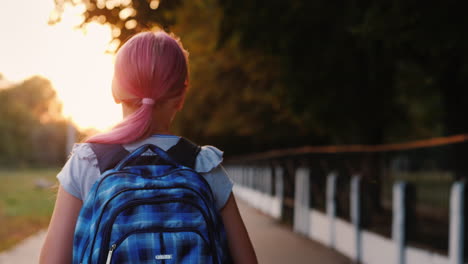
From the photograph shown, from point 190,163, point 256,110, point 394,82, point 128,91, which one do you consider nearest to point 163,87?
point 128,91

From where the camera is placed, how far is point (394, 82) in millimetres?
15375

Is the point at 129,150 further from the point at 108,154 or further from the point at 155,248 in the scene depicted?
the point at 155,248

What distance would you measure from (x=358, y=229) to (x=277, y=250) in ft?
5.44

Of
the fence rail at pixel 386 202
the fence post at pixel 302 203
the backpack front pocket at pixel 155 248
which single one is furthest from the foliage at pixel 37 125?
the backpack front pocket at pixel 155 248

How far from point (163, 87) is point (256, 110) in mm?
24677

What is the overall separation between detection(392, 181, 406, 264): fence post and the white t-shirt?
16.7 ft

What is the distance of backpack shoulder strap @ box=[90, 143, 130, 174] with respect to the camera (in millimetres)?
2277

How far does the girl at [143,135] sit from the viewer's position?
2252mm

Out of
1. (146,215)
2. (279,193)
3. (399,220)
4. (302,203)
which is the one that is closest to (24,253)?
(302,203)

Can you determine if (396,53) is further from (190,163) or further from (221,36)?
(190,163)

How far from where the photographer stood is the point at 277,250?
10320 mm

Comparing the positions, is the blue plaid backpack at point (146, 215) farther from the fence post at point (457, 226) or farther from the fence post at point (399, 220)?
the fence post at point (399, 220)

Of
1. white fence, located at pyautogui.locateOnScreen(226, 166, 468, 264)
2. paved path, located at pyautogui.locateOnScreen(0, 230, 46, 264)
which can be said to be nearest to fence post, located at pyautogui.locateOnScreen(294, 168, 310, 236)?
white fence, located at pyautogui.locateOnScreen(226, 166, 468, 264)

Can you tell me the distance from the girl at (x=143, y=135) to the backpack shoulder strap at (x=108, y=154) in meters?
0.02
